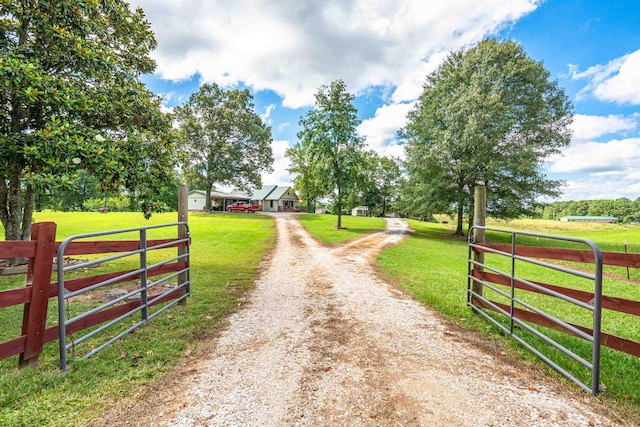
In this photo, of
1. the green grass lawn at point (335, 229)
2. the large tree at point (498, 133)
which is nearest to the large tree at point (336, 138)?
the green grass lawn at point (335, 229)

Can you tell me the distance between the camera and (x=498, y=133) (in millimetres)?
18703

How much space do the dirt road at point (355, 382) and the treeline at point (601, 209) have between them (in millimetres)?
90966

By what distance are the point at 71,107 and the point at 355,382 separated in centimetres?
677

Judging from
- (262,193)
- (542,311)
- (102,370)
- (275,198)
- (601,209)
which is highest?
(262,193)

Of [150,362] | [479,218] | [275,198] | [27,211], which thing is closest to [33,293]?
[150,362]

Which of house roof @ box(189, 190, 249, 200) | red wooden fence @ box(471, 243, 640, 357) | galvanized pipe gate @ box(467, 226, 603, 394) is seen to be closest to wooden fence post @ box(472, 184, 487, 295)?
galvanized pipe gate @ box(467, 226, 603, 394)

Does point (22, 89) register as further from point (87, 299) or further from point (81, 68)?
point (87, 299)

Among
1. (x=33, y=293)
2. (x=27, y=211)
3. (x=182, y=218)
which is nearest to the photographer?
(x=33, y=293)

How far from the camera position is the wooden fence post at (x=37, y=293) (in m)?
2.93

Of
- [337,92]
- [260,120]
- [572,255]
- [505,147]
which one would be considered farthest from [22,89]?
[260,120]

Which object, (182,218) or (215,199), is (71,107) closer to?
(182,218)

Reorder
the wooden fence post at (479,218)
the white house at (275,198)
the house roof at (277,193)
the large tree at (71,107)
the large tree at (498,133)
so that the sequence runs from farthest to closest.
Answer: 1. the house roof at (277,193)
2. the white house at (275,198)
3. the large tree at (498,133)
4. the wooden fence post at (479,218)
5. the large tree at (71,107)

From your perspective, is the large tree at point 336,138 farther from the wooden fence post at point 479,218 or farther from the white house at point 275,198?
the white house at point 275,198

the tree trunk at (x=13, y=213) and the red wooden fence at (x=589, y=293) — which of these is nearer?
the red wooden fence at (x=589, y=293)
